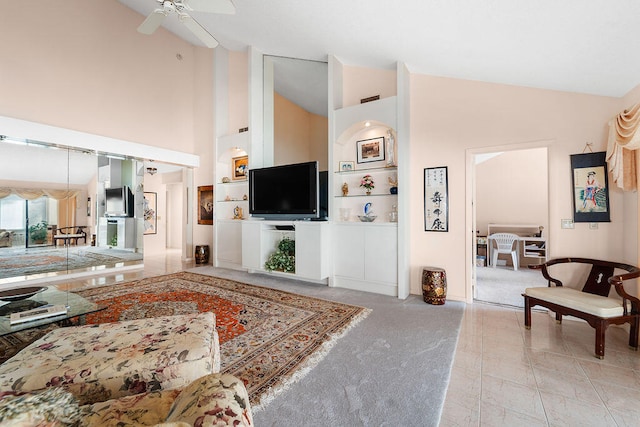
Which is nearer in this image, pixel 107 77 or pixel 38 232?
pixel 38 232

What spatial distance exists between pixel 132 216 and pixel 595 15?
24.9ft

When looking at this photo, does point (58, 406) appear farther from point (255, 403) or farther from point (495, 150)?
point (495, 150)

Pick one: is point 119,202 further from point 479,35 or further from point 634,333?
point 634,333

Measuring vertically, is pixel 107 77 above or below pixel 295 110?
above

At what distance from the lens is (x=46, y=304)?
2574 millimetres

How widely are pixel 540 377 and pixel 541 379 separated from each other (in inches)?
1.0

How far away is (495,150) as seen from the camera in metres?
3.47

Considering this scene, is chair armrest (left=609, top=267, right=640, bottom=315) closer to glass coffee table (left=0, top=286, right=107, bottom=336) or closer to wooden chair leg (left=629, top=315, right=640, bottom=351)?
wooden chair leg (left=629, top=315, right=640, bottom=351)

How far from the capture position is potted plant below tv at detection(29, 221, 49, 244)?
4840 millimetres

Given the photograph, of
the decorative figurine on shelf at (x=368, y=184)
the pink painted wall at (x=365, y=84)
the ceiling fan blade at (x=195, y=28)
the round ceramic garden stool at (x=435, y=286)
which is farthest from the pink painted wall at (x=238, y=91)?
the round ceramic garden stool at (x=435, y=286)

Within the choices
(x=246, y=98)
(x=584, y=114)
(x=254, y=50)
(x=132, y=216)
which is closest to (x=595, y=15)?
(x=584, y=114)

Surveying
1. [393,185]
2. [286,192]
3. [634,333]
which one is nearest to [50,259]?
[286,192]

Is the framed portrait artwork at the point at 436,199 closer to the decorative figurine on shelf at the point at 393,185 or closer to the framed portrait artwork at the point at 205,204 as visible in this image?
the decorative figurine on shelf at the point at 393,185

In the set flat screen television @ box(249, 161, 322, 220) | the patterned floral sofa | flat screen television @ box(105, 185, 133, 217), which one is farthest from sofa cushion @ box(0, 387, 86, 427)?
Result: flat screen television @ box(105, 185, 133, 217)
